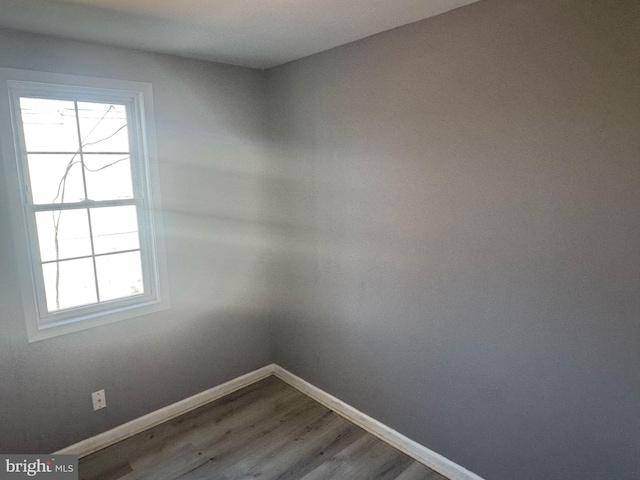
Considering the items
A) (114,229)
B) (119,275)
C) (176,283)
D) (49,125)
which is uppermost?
(49,125)

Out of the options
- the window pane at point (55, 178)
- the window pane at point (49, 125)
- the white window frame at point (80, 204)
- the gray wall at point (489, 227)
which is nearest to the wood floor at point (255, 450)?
the gray wall at point (489, 227)

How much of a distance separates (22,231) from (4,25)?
1.02 m

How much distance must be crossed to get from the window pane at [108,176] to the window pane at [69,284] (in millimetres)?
419

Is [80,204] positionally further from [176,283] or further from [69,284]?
[176,283]

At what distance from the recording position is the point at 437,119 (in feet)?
6.38

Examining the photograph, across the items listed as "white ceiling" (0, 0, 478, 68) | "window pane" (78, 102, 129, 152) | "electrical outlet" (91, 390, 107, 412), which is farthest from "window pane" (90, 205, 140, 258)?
"white ceiling" (0, 0, 478, 68)

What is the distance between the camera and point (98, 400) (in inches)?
93.7

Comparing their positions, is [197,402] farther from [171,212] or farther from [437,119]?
[437,119]

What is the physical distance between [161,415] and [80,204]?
58.7 inches

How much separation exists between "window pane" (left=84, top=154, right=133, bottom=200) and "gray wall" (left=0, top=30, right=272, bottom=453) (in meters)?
0.22

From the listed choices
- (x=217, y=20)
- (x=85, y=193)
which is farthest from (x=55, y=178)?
(x=217, y=20)

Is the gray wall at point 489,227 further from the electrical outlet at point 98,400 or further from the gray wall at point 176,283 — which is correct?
the electrical outlet at point 98,400

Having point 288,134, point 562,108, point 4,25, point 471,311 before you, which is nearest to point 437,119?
point 562,108

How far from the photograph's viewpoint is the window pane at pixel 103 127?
7.51 ft
